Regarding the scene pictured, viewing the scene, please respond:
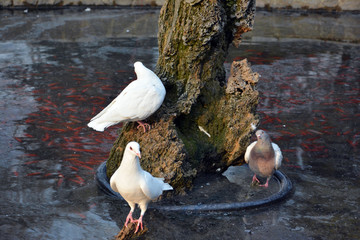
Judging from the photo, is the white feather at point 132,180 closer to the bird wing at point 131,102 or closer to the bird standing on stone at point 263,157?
the bird wing at point 131,102

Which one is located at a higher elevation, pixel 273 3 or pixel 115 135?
pixel 273 3

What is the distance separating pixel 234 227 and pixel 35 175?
2.18m

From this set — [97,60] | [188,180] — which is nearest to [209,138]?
[188,180]

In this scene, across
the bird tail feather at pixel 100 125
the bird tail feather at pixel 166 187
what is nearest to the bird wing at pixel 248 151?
the bird tail feather at pixel 166 187

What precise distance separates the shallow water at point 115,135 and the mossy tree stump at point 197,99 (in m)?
0.37

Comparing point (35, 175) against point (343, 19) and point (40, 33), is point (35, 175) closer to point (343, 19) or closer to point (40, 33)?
point (40, 33)

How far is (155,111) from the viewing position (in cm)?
460

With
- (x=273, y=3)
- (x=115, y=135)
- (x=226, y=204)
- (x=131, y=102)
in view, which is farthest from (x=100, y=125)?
(x=273, y=3)

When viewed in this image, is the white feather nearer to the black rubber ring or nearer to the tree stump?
the tree stump

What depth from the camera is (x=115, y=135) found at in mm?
6301

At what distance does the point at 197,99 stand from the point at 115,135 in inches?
66.3

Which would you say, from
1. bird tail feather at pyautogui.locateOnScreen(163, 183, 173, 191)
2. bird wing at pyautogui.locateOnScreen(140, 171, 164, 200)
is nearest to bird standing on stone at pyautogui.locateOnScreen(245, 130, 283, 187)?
bird tail feather at pyautogui.locateOnScreen(163, 183, 173, 191)

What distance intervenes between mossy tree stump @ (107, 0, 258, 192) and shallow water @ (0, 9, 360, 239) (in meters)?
0.37

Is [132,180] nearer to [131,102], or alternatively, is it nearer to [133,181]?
[133,181]
